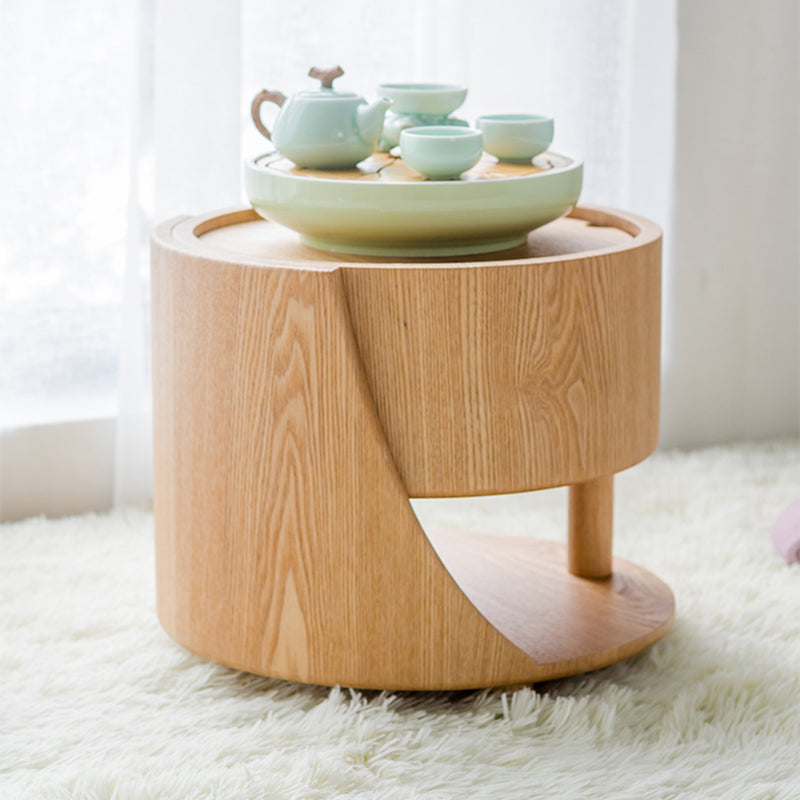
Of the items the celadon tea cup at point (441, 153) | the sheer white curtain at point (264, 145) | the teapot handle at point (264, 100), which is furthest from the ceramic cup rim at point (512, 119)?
the sheer white curtain at point (264, 145)

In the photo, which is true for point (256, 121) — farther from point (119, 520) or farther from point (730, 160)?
point (730, 160)

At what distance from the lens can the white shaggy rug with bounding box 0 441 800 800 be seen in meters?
1.11

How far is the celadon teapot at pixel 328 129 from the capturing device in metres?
1.27

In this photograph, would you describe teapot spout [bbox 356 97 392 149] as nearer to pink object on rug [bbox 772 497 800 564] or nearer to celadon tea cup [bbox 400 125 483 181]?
celadon tea cup [bbox 400 125 483 181]

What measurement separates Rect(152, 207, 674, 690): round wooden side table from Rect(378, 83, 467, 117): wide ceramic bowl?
22 cm

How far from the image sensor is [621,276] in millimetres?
1200

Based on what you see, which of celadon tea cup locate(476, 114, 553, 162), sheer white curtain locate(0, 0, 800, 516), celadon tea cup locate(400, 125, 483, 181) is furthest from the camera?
sheer white curtain locate(0, 0, 800, 516)

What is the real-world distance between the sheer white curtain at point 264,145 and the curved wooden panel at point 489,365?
77cm

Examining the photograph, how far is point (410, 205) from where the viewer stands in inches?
47.1

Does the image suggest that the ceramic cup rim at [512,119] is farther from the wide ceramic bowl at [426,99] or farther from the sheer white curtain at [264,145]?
the sheer white curtain at [264,145]

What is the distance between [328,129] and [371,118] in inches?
1.9

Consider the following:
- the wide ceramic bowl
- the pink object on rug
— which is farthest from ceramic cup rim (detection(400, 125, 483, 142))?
the pink object on rug

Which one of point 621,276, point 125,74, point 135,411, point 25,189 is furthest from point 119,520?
point 621,276

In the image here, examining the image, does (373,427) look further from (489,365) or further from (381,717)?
(381,717)
